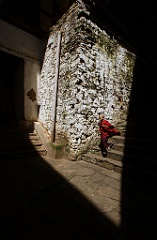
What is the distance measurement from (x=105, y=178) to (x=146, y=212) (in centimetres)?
134

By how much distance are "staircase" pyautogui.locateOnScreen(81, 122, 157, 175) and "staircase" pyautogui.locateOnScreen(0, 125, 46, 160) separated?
1.91 m

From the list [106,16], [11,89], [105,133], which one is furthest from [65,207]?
[11,89]

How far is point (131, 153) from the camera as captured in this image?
448cm

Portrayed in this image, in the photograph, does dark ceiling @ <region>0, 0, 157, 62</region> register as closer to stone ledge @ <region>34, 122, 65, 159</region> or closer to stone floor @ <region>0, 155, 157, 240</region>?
stone ledge @ <region>34, 122, 65, 159</region>

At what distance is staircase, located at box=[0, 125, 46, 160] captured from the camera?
5.16 metres

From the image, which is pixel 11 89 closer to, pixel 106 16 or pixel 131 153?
→ pixel 106 16

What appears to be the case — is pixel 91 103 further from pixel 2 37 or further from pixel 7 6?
pixel 7 6

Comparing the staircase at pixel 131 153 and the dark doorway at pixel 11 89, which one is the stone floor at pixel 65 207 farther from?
the dark doorway at pixel 11 89

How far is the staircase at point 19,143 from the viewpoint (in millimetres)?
5162

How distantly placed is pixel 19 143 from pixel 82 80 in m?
3.30

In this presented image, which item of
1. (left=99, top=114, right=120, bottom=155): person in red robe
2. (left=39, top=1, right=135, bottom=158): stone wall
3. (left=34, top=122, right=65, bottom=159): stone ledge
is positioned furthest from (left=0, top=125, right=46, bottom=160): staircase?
(left=99, top=114, right=120, bottom=155): person in red robe

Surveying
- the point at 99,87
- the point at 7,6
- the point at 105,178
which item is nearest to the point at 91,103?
the point at 99,87

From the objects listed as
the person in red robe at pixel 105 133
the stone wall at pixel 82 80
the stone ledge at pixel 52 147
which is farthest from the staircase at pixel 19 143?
the person in red robe at pixel 105 133

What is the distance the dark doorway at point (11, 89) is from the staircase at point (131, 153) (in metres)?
4.23
